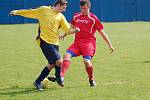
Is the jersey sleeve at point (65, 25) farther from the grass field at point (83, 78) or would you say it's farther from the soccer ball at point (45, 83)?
the grass field at point (83, 78)

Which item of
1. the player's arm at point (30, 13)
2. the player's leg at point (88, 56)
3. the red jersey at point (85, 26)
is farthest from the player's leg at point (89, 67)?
the player's arm at point (30, 13)

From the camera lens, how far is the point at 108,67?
13.7 meters

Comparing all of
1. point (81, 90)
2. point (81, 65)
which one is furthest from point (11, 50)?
point (81, 90)

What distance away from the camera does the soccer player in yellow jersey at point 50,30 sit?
31.1 ft

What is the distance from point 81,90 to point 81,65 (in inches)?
190

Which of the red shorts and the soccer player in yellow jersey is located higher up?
the soccer player in yellow jersey

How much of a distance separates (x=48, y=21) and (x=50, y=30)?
18 cm

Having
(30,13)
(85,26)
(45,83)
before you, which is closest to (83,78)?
(85,26)

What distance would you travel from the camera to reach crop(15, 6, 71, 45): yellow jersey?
958 cm

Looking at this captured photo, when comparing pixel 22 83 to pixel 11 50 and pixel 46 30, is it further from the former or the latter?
pixel 11 50

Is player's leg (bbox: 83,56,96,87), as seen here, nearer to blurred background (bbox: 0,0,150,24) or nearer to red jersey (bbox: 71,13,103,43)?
red jersey (bbox: 71,13,103,43)

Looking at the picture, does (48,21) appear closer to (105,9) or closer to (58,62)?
(58,62)

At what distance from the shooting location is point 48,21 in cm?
962

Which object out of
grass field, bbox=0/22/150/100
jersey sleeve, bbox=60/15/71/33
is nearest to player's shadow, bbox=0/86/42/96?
grass field, bbox=0/22/150/100
